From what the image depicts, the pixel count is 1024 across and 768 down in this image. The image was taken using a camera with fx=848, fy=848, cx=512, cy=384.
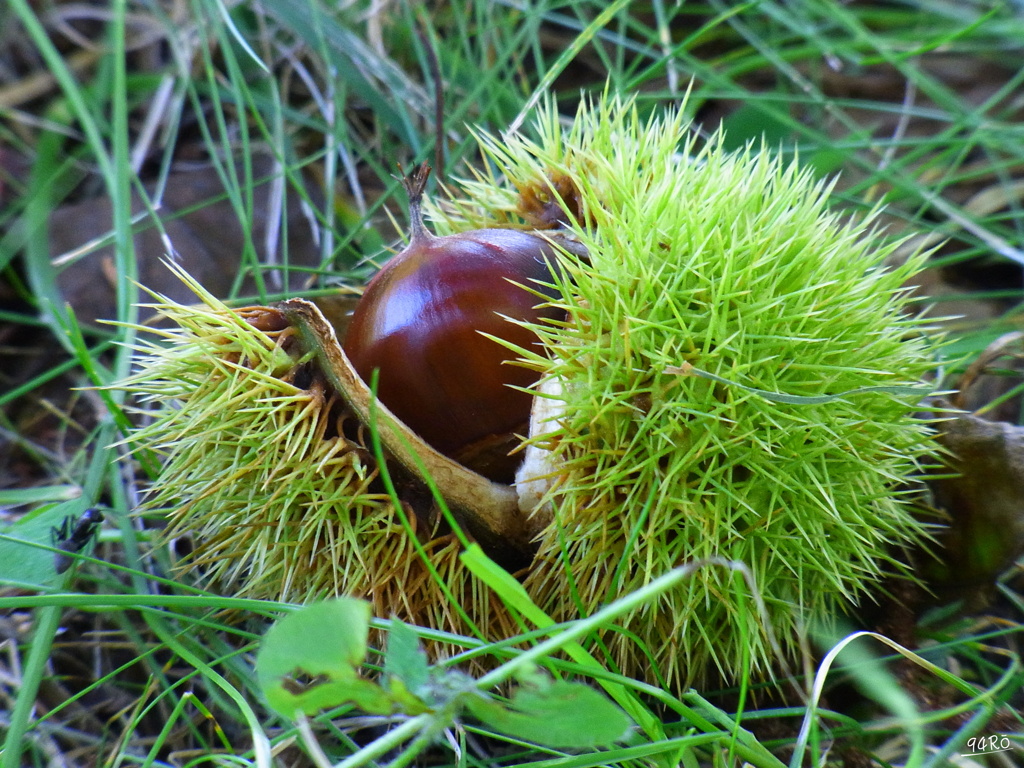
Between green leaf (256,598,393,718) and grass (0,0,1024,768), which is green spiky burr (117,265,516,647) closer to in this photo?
grass (0,0,1024,768)

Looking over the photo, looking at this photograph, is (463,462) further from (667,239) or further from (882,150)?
(882,150)

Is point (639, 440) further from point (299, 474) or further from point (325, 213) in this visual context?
point (325, 213)

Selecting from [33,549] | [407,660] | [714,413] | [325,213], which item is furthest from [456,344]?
[325,213]

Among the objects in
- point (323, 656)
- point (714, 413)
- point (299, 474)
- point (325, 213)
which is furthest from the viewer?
point (325, 213)

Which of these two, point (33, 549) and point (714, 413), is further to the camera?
point (33, 549)

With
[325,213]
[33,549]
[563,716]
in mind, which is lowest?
[33,549]

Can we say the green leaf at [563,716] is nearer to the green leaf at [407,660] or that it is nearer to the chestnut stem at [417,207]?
the green leaf at [407,660]

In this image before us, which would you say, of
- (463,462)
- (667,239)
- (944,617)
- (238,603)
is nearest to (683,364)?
(667,239)
